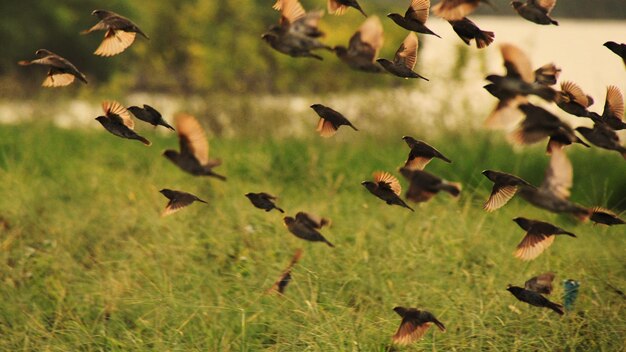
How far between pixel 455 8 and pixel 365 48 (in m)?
0.31

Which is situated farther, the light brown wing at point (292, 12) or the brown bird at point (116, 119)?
the brown bird at point (116, 119)

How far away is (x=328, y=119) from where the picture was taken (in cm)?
300

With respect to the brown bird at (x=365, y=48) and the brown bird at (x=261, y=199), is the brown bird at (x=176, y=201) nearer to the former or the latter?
the brown bird at (x=261, y=199)

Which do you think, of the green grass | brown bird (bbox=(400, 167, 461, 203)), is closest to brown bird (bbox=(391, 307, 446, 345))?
the green grass

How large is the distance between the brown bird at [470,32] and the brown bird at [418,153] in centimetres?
34

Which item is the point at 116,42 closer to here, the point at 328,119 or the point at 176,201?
the point at 176,201

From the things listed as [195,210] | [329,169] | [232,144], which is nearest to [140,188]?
[195,210]

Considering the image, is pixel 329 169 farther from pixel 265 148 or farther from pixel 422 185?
pixel 422 185

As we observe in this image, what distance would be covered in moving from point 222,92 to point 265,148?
8.83 ft

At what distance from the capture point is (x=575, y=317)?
368 cm

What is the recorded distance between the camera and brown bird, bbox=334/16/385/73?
8.76 feet

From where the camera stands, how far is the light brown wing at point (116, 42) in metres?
3.07

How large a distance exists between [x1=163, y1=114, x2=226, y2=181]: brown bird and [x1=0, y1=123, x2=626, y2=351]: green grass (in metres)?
1.04

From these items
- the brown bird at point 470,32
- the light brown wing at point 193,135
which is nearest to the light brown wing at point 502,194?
the brown bird at point 470,32
